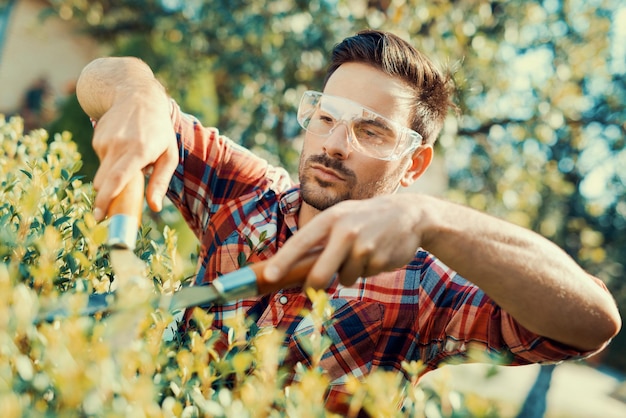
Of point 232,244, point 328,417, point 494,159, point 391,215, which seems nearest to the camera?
point 328,417

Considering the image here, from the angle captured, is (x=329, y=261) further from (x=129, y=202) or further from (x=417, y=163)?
(x=417, y=163)

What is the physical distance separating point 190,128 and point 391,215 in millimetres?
1772

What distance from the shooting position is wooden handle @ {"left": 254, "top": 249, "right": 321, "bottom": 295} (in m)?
1.26

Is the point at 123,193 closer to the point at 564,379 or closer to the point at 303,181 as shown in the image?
the point at 303,181

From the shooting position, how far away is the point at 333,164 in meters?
2.85

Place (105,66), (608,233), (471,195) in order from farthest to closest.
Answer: (608,233) < (471,195) < (105,66)

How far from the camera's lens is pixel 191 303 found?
3.94 feet

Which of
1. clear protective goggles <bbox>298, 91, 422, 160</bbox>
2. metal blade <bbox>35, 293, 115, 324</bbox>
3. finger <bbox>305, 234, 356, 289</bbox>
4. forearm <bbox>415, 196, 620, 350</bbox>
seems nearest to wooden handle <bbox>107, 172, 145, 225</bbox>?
metal blade <bbox>35, 293, 115, 324</bbox>

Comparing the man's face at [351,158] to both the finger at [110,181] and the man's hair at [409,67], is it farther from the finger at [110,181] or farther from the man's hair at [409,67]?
the finger at [110,181]

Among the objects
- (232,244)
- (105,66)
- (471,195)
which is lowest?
(471,195)

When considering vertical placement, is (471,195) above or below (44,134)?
below

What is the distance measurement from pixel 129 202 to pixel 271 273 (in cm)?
46

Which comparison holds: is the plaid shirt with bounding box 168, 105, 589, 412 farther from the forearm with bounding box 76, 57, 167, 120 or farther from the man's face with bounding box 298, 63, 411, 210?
the forearm with bounding box 76, 57, 167, 120

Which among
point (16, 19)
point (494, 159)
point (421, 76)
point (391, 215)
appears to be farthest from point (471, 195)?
point (16, 19)
